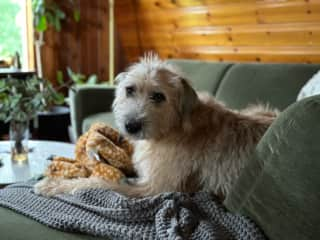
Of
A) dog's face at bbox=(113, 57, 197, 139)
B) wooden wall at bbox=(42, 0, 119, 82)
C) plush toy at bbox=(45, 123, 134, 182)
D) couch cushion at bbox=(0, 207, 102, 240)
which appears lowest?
couch cushion at bbox=(0, 207, 102, 240)

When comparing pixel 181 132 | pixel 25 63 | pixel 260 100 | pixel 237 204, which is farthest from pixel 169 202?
pixel 25 63

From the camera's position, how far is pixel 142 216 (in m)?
1.31

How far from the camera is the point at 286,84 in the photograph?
99.6 inches

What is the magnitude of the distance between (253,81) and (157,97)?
1.33 meters

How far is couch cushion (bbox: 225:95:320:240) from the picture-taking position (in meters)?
1.03

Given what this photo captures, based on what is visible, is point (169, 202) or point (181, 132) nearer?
point (169, 202)

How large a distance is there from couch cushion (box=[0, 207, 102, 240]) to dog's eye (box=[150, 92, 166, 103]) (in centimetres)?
55

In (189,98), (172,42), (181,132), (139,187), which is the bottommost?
(139,187)

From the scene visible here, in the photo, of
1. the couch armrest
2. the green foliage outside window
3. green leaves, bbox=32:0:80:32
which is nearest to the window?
the green foliage outside window

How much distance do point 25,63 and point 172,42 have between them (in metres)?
1.65

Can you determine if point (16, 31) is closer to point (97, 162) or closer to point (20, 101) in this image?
point (20, 101)

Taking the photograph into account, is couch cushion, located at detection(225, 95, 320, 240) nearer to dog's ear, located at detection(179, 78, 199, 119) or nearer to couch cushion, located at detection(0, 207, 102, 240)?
dog's ear, located at detection(179, 78, 199, 119)

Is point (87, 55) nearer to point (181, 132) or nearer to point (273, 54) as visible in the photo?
point (273, 54)

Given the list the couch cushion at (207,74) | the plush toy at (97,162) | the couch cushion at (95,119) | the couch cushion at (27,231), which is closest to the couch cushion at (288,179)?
the couch cushion at (27,231)
